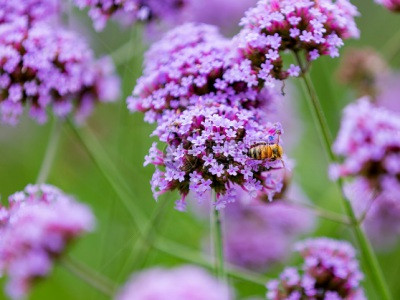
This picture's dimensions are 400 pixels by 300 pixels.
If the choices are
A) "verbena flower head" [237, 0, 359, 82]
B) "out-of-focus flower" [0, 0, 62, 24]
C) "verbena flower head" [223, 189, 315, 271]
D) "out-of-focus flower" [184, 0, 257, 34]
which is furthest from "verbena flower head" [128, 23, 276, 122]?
"out-of-focus flower" [184, 0, 257, 34]

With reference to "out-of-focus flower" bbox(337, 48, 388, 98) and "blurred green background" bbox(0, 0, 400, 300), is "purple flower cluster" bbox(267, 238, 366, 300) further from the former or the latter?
"out-of-focus flower" bbox(337, 48, 388, 98)

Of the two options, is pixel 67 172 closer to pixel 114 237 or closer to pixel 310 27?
pixel 114 237

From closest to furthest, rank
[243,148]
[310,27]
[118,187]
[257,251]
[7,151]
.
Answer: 1. [243,148]
2. [310,27]
3. [118,187]
4. [257,251]
5. [7,151]

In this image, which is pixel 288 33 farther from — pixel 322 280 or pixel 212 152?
pixel 322 280

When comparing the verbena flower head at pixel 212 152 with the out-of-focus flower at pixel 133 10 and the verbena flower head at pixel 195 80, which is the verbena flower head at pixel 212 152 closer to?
the verbena flower head at pixel 195 80

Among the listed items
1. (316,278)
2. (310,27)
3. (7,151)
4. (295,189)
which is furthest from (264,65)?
(7,151)

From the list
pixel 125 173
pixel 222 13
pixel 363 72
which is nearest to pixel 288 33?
pixel 363 72

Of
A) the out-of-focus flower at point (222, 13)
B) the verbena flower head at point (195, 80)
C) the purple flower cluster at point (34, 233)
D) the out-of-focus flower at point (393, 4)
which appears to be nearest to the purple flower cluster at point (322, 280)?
the verbena flower head at point (195, 80)
